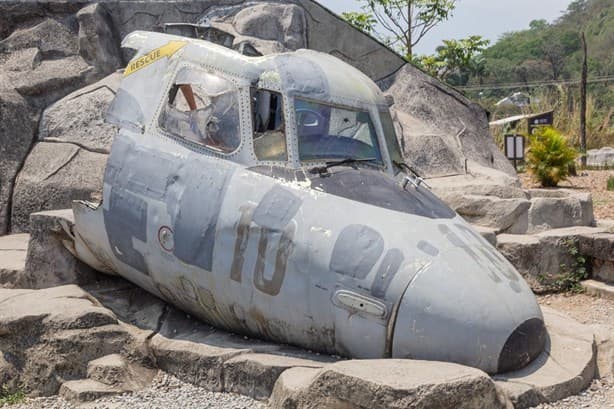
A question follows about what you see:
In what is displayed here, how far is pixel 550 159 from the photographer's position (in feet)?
46.9

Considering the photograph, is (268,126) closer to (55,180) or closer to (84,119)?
(55,180)

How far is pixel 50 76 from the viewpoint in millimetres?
8359

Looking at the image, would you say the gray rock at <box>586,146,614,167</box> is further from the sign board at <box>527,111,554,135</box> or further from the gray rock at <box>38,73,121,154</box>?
the gray rock at <box>38,73,121,154</box>

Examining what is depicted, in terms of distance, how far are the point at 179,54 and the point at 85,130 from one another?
116 inches

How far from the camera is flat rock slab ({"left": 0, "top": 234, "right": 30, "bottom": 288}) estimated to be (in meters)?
5.82

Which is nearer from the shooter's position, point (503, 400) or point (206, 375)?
point (503, 400)

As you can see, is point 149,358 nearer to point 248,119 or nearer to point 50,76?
point 248,119

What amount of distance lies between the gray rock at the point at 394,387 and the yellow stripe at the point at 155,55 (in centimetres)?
251

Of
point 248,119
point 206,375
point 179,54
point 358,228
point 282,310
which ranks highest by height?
point 179,54

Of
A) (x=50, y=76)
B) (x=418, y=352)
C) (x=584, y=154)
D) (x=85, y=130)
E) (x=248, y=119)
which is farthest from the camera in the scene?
(x=584, y=154)

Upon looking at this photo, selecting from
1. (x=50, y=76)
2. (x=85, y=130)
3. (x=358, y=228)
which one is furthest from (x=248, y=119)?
(x=50, y=76)

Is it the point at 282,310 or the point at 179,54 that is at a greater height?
the point at 179,54

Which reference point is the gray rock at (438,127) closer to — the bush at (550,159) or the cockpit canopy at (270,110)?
the bush at (550,159)

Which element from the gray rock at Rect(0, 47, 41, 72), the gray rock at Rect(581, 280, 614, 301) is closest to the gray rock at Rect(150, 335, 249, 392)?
the gray rock at Rect(581, 280, 614, 301)
